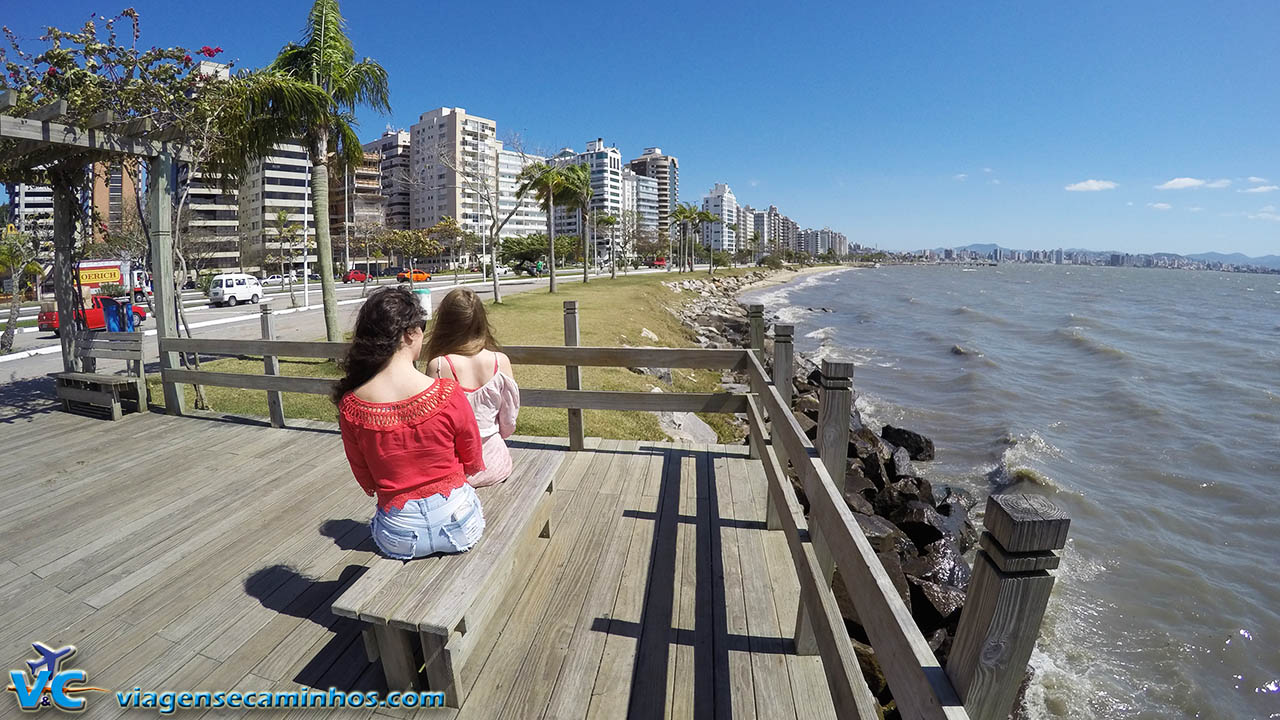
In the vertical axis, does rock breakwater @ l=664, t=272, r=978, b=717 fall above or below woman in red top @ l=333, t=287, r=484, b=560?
below

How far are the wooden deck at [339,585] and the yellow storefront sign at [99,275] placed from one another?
21565mm

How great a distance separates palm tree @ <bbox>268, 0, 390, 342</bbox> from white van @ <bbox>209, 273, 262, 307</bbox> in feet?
65.7

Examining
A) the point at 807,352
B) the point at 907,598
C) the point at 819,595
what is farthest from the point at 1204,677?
the point at 807,352

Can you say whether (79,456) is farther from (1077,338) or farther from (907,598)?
(1077,338)

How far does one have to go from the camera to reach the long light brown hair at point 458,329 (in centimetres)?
362

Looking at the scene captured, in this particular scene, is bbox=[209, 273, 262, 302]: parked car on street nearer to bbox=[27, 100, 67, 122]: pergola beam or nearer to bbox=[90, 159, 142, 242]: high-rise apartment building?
bbox=[90, 159, 142, 242]: high-rise apartment building

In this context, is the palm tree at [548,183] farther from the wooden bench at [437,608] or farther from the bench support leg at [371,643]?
the bench support leg at [371,643]

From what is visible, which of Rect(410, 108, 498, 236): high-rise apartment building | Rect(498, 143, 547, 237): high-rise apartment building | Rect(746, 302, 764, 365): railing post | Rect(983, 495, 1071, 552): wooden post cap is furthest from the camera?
Rect(498, 143, 547, 237): high-rise apartment building

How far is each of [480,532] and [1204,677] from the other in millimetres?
7414

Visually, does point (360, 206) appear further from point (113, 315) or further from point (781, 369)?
point (781, 369)

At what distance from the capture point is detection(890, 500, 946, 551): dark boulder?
7688 millimetres

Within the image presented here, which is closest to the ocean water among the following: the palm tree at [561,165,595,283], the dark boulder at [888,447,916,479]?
the dark boulder at [888,447,916,479]

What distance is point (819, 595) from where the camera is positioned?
231cm

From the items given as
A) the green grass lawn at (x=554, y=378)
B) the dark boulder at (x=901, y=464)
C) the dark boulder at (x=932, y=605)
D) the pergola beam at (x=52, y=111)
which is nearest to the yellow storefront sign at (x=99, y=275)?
the green grass lawn at (x=554, y=378)
